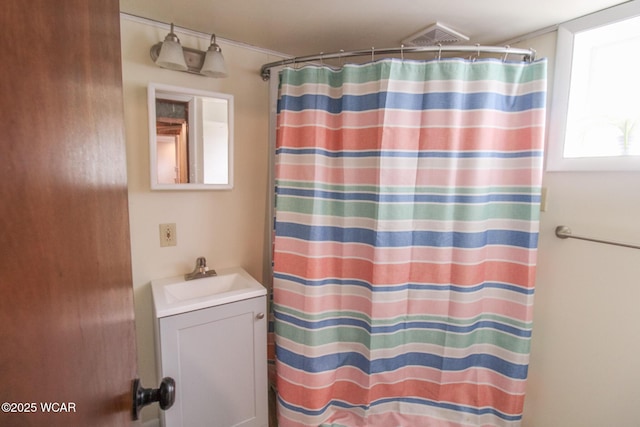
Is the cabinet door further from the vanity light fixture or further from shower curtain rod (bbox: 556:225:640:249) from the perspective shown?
shower curtain rod (bbox: 556:225:640:249)

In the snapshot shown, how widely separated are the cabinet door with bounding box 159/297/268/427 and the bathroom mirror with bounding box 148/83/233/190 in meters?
0.73

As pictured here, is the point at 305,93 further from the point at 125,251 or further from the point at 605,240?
the point at 605,240

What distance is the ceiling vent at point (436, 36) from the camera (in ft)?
4.57

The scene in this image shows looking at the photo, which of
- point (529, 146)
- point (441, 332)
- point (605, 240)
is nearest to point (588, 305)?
point (605, 240)

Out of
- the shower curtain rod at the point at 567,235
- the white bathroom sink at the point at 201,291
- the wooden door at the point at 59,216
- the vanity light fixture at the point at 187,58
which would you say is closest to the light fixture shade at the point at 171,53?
the vanity light fixture at the point at 187,58

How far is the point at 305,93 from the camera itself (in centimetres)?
134

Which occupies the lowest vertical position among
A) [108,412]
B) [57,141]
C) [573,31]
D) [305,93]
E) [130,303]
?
[108,412]

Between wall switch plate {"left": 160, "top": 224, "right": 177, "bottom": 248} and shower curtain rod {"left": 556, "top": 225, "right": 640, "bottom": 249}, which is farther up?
shower curtain rod {"left": 556, "top": 225, "right": 640, "bottom": 249}

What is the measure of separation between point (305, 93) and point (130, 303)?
1.17m

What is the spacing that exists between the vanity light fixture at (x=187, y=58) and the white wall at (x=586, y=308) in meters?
1.74

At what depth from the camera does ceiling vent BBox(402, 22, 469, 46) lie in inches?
54.8

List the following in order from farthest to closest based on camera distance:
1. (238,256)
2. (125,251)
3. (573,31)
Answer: (238,256), (573,31), (125,251)
